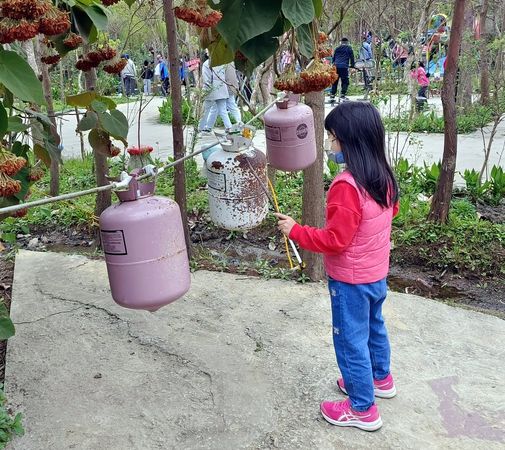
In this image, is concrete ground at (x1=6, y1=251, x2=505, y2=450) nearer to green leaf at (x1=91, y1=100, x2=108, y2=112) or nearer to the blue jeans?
the blue jeans

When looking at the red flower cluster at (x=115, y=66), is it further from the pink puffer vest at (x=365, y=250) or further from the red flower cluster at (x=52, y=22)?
the pink puffer vest at (x=365, y=250)

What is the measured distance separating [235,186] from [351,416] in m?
1.17

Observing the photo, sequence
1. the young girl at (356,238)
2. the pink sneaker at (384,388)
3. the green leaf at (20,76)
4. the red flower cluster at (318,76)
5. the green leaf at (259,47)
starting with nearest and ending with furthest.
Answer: the green leaf at (20,76), the green leaf at (259,47), the red flower cluster at (318,76), the young girl at (356,238), the pink sneaker at (384,388)

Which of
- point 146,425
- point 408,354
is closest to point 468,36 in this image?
point 408,354

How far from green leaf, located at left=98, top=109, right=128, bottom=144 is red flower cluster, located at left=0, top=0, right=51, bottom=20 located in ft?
2.12

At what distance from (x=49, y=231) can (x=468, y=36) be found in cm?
530

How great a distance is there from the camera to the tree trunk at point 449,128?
4.74 meters

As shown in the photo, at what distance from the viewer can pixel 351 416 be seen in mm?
2527

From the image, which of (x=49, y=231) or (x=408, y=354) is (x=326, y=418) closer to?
(x=408, y=354)

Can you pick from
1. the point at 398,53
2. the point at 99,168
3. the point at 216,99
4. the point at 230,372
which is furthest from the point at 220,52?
the point at 398,53

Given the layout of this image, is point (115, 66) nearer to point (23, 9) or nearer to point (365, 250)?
point (23, 9)

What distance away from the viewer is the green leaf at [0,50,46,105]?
168cm

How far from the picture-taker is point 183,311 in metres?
3.69

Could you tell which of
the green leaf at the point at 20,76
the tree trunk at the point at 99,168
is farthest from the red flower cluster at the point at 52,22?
the tree trunk at the point at 99,168
